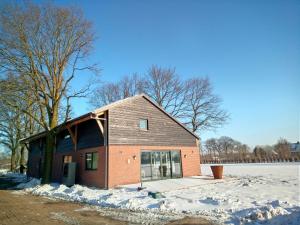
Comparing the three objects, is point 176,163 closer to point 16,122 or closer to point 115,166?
point 115,166

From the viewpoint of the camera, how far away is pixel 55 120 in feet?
59.2

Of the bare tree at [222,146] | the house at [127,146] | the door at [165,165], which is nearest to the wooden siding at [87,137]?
the house at [127,146]

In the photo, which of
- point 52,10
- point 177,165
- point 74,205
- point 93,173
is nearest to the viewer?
point 74,205

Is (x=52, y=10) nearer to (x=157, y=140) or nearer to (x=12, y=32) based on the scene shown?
(x=12, y=32)

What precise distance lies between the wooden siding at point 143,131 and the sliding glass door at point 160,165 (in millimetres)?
771

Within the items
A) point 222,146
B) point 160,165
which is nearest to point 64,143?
point 160,165

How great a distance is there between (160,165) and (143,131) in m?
2.85

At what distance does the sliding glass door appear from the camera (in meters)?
15.9

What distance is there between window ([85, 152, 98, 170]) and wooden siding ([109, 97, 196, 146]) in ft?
6.27

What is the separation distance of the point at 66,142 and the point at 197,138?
37.5ft

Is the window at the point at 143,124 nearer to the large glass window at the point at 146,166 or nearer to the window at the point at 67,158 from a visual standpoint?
the large glass window at the point at 146,166

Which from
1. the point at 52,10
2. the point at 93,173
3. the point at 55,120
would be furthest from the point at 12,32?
the point at 93,173

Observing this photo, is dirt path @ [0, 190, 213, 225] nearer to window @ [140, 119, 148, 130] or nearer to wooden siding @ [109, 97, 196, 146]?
wooden siding @ [109, 97, 196, 146]

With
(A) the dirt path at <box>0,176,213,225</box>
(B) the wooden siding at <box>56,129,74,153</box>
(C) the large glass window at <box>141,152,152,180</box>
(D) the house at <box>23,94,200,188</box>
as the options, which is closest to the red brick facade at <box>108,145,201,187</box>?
(D) the house at <box>23,94,200,188</box>
